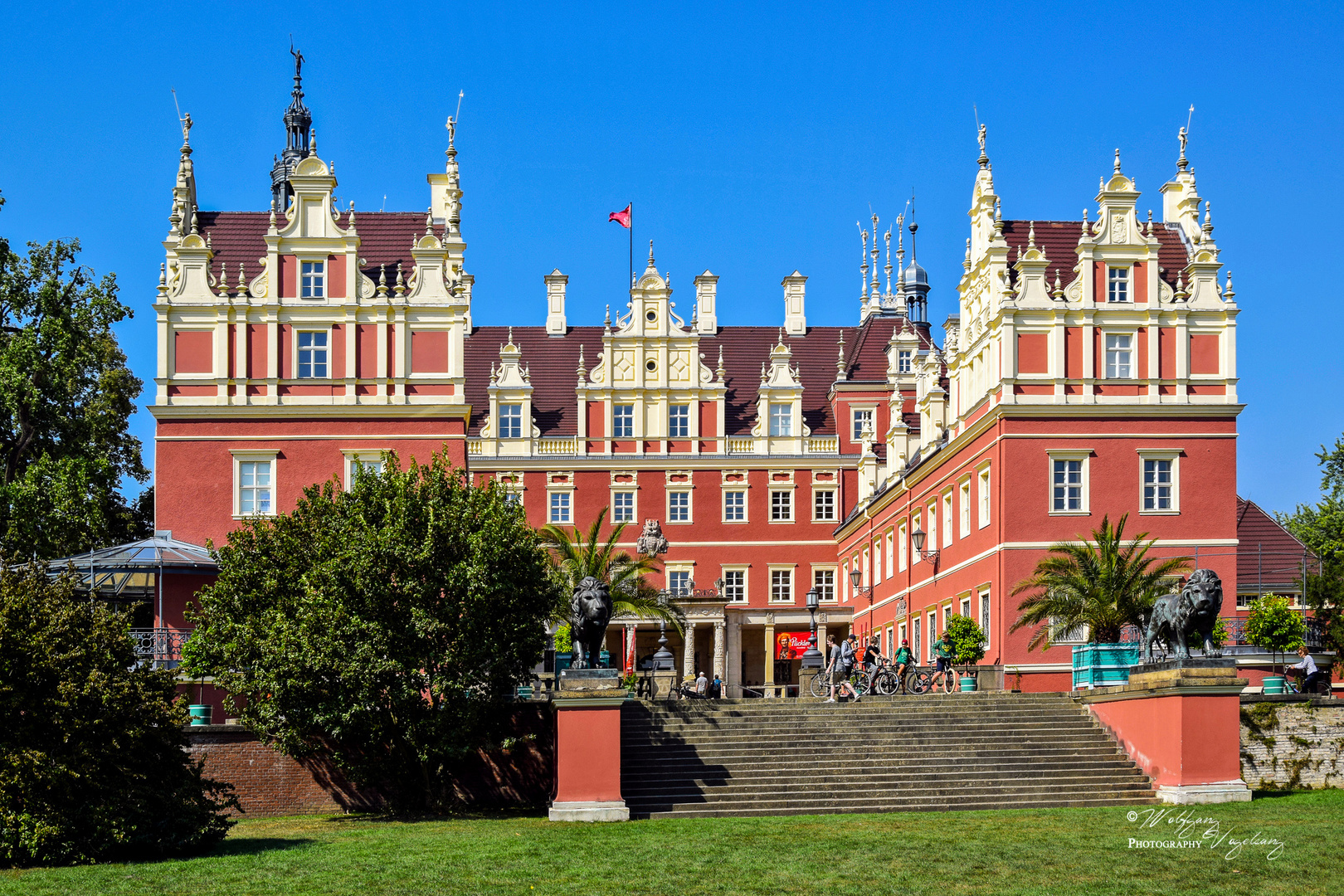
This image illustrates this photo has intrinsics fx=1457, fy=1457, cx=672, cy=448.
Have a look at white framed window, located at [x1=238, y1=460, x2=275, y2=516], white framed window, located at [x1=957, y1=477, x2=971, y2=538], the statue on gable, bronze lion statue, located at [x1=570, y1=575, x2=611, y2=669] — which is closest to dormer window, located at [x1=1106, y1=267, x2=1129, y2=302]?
Result: white framed window, located at [x1=957, y1=477, x2=971, y2=538]

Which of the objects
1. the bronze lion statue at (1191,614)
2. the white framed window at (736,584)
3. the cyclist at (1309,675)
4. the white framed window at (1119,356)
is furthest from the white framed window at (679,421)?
the bronze lion statue at (1191,614)

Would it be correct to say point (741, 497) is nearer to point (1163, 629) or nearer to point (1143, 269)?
point (1143, 269)

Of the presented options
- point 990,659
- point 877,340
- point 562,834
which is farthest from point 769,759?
point 877,340

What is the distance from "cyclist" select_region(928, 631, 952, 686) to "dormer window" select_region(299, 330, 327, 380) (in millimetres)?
18960

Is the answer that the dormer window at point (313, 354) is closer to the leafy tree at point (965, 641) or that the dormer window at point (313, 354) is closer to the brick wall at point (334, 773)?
the brick wall at point (334, 773)

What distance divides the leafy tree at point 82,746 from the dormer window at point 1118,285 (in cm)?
2816

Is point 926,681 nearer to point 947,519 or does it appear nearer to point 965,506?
point 965,506

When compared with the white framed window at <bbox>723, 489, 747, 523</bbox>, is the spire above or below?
above

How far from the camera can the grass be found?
58.2ft

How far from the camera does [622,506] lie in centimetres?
6259

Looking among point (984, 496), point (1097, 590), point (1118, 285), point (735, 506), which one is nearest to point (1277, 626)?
point (1097, 590)

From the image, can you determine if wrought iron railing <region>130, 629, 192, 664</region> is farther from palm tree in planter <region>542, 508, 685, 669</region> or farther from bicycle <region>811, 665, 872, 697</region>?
bicycle <region>811, 665, 872, 697</region>

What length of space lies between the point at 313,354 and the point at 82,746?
21.8 m

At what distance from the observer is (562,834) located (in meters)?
23.4
